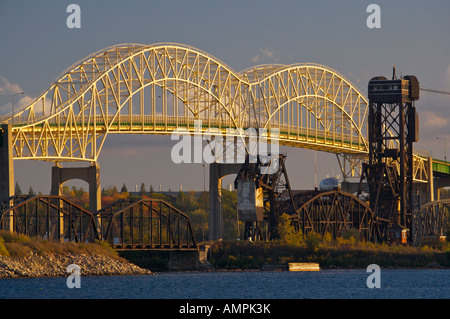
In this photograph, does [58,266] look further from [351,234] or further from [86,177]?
[351,234]

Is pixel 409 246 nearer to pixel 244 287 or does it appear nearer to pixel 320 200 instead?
pixel 320 200

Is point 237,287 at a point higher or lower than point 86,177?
lower

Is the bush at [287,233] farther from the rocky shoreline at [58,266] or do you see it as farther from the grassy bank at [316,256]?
the rocky shoreline at [58,266]

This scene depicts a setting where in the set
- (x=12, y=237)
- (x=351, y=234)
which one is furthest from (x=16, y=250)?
(x=351, y=234)
